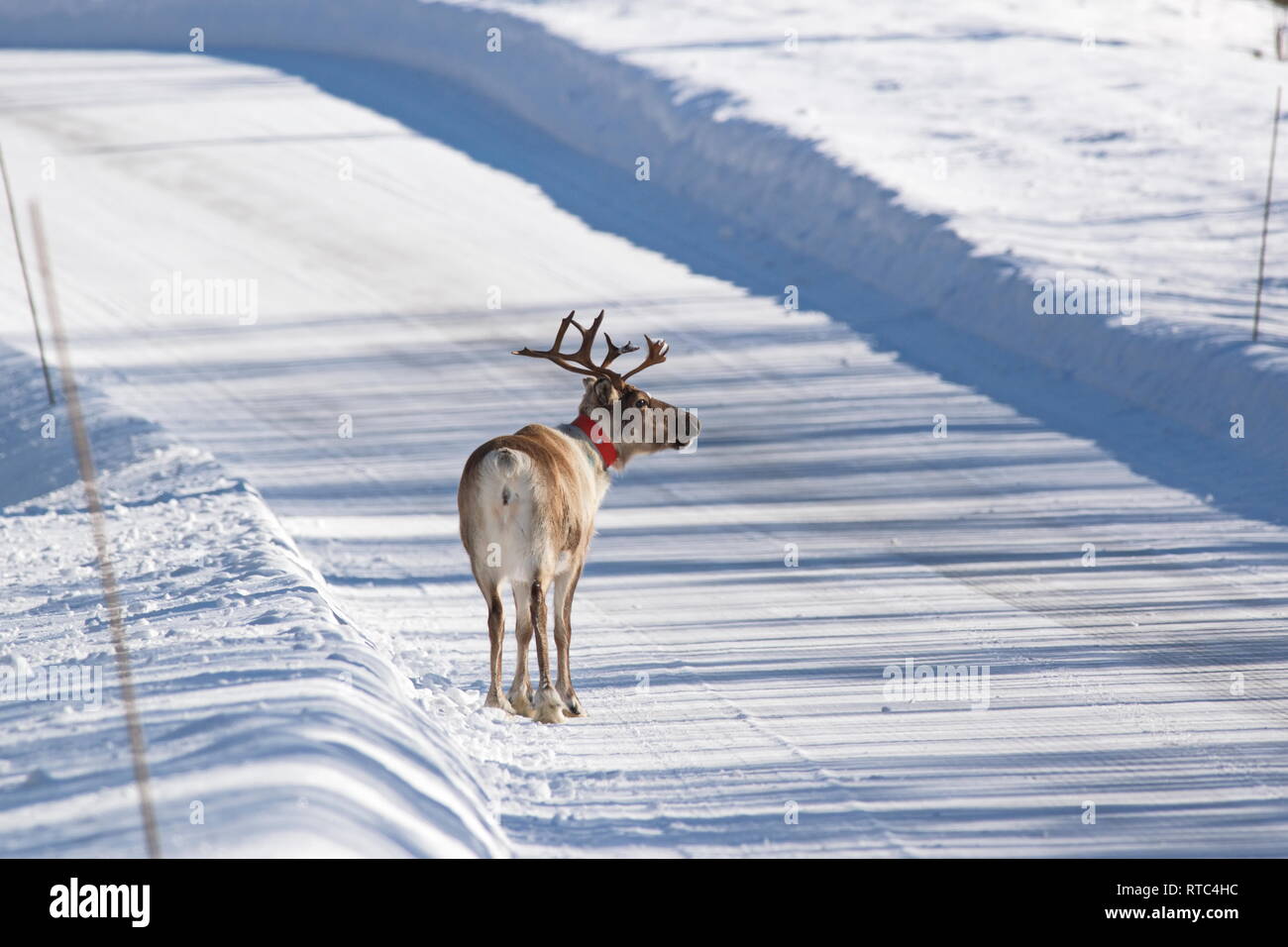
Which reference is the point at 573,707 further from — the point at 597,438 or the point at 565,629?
the point at 597,438

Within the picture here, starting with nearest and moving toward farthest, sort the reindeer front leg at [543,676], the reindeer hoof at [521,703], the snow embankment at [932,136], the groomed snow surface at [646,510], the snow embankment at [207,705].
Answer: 1. the snow embankment at [207,705]
2. the groomed snow surface at [646,510]
3. the reindeer front leg at [543,676]
4. the reindeer hoof at [521,703]
5. the snow embankment at [932,136]

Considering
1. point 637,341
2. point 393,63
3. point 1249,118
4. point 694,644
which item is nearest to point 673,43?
point 393,63

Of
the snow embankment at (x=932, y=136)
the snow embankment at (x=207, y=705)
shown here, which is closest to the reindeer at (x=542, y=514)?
the snow embankment at (x=207, y=705)

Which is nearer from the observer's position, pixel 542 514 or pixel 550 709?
pixel 542 514

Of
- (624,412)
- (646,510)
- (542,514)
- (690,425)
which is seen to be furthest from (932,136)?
(542,514)

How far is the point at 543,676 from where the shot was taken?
741 centimetres

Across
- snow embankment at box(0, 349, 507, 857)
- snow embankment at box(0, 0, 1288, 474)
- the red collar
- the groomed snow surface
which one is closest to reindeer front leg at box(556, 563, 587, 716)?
the groomed snow surface

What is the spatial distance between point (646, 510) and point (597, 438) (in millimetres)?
2436

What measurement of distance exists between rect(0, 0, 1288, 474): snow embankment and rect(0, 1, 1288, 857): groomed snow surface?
10cm

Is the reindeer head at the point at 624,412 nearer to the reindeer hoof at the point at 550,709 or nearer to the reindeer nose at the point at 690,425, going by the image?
the reindeer nose at the point at 690,425

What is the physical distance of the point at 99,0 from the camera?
27.9m

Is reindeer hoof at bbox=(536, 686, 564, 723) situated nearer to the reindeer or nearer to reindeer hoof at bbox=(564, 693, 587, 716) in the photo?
the reindeer

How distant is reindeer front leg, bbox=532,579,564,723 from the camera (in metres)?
7.36

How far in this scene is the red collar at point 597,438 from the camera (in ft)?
27.2
